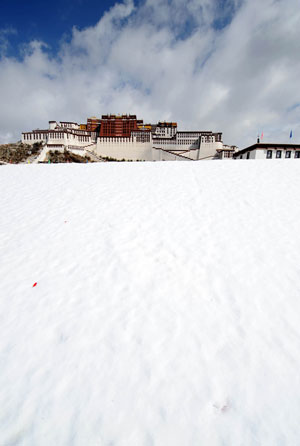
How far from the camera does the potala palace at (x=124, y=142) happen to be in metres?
64.2

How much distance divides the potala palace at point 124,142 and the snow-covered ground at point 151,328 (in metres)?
55.5

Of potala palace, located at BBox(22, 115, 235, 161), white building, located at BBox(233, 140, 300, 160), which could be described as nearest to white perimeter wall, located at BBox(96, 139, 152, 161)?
potala palace, located at BBox(22, 115, 235, 161)

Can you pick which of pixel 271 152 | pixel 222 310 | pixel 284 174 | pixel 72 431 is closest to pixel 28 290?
pixel 72 431

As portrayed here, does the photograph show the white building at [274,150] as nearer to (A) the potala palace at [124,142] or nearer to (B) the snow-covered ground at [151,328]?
(A) the potala palace at [124,142]

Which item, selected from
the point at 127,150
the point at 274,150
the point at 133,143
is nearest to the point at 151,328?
the point at 274,150

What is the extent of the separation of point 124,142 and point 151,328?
2913 inches

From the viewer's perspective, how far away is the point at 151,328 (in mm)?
3281

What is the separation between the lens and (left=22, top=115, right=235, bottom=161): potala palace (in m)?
64.2

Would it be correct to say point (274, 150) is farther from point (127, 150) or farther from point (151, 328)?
point (127, 150)

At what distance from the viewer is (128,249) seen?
211 inches

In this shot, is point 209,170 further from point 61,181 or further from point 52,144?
point 52,144

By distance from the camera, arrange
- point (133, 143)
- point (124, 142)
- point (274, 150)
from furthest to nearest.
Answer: point (133, 143)
point (124, 142)
point (274, 150)

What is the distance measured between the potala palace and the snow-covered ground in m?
55.5

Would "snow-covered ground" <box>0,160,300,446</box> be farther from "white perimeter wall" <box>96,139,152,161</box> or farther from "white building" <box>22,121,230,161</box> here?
"white perimeter wall" <box>96,139,152,161</box>
